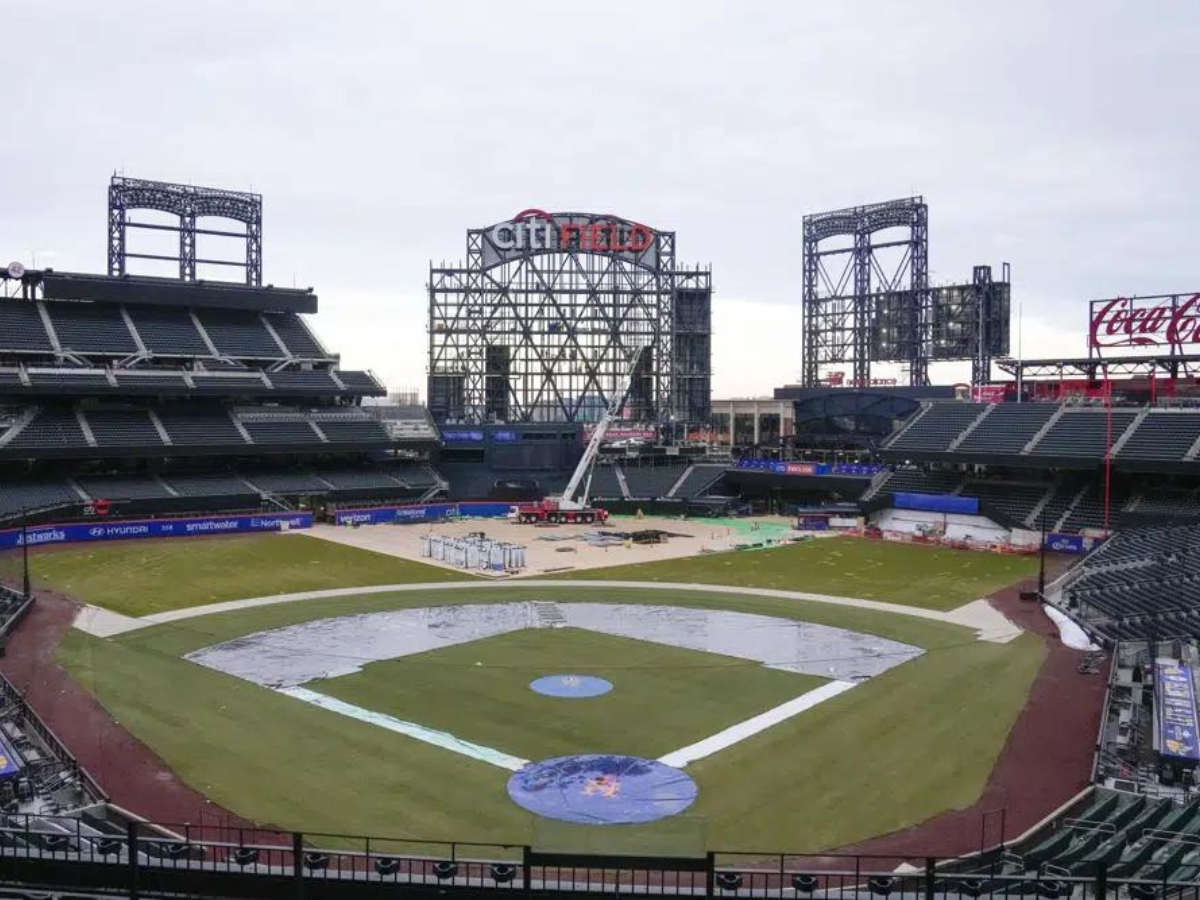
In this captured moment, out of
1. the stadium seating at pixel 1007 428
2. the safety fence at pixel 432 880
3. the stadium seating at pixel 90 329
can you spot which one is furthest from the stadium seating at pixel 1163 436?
the stadium seating at pixel 90 329

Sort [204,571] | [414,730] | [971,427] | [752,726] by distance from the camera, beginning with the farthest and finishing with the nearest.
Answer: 1. [971,427]
2. [204,571]
3. [752,726]
4. [414,730]

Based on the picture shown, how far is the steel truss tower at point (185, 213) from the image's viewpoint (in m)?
88.6

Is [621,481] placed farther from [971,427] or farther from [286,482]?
[971,427]

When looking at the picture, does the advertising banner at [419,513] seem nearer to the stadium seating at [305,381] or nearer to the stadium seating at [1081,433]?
the stadium seating at [305,381]

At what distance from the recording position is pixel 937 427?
260 ft

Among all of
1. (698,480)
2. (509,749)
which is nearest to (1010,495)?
(698,480)

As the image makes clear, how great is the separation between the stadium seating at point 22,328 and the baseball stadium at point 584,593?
431 mm

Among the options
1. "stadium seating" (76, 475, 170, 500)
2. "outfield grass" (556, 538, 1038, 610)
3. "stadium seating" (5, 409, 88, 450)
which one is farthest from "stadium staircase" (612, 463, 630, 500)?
"stadium seating" (5, 409, 88, 450)

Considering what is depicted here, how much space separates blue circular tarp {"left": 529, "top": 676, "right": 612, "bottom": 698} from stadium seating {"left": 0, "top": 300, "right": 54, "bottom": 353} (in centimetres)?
6717

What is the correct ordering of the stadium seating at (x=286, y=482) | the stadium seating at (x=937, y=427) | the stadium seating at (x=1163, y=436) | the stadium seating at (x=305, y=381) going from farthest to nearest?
the stadium seating at (x=305, y=381), the stadium seating at (x=286, y=482), the stadium seating at (x=937, y=427), the stadium seating at (x=1163, y=436)

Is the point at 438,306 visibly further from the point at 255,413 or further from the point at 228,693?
the point at 228,693

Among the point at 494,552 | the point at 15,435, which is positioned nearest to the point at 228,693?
the point at 494,552

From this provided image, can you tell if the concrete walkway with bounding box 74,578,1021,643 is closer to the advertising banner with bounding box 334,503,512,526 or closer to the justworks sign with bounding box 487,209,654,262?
the advertising banner with bounding box 334,503,512,526

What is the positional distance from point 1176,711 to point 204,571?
47.3 metres
